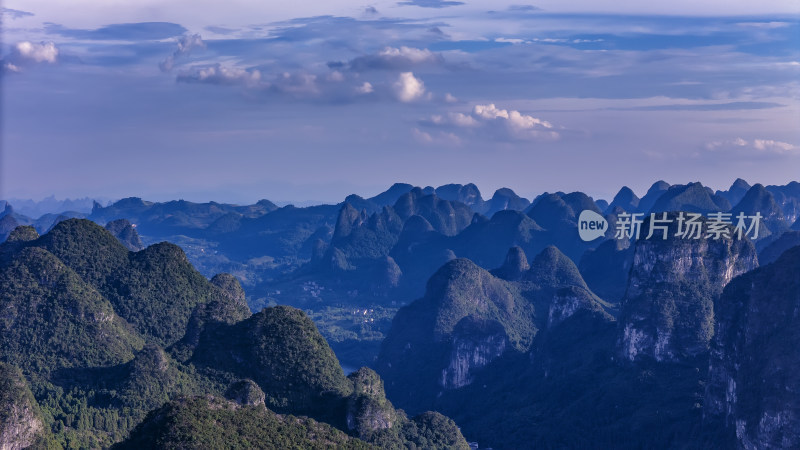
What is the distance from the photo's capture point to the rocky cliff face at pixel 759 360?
184 feet

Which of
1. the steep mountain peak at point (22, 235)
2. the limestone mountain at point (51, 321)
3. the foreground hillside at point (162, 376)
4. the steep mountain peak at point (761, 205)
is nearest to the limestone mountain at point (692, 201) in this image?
the steep mountain peak at point (761, 205)

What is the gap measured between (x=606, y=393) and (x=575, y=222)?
10007cm

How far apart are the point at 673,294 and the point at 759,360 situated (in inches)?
679

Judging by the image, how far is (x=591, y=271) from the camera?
131 metres

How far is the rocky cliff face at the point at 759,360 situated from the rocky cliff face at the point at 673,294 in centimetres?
806

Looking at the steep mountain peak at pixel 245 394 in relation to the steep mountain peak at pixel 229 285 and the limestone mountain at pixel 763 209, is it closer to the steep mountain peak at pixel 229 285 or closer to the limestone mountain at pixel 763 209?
the steep mountain peak at pixel 229 285

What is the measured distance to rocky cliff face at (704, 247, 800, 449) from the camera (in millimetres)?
56031

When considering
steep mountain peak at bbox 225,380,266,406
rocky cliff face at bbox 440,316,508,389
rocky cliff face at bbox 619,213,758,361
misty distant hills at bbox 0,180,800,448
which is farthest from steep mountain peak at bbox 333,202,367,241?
steep mountain peak at bbox 225,380,266,406

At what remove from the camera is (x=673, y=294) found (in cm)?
7725

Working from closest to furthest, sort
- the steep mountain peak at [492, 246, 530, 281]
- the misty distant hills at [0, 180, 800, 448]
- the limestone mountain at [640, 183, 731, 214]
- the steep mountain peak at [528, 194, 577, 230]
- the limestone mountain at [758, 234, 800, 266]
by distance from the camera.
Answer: the misty distant hills at [0, 180, 800, 448]
the limestone mountain at [758, 234, 800, 266]
the steep mountain peak at [492, 246, 530, 281]
the limestone mountain at [640, 183, 731, 214]
the steep mountain peak at [528, 194, 577, 230]

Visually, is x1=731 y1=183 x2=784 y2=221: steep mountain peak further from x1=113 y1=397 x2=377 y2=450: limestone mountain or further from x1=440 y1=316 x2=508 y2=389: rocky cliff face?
x1=113 y1=397 x2=377 y2=450: limestone mountain

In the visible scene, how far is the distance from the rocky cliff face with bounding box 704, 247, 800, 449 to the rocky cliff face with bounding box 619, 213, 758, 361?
8056 mm

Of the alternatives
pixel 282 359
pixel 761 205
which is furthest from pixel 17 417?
Answer: pixel 761 205

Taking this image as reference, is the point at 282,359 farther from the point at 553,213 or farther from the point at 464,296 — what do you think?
the point at 553,213
